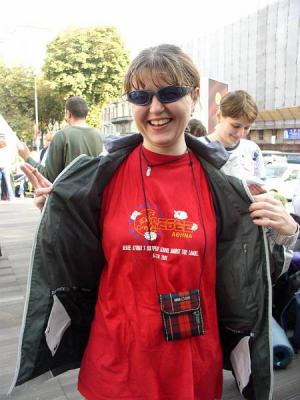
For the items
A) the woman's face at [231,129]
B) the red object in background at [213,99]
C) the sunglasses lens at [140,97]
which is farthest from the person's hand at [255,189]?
the red object in background at [213,99]

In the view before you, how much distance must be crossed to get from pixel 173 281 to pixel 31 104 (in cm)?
4013

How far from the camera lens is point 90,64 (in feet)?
96.3

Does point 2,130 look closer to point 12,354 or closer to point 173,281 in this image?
point 173,281

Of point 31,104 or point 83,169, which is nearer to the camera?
point 83,169

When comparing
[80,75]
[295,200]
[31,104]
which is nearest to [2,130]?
[295,200]

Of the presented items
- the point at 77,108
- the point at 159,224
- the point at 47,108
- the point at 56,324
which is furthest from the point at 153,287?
the point at 47,108

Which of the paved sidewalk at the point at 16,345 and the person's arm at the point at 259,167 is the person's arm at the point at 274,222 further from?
the person's arm at the point at 259,167

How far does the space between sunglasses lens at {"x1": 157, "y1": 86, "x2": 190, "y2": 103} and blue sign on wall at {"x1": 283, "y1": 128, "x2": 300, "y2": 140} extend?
134 ft

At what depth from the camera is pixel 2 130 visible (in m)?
2.14

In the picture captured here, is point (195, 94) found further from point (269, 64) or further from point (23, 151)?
point (269, 64)

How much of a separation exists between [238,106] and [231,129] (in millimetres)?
154

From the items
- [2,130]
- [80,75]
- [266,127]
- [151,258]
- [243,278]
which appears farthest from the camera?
[266,127]

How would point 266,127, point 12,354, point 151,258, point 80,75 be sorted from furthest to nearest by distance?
1. point 266,127
2. point 80,75
3. point 12,354
4. point 151,258

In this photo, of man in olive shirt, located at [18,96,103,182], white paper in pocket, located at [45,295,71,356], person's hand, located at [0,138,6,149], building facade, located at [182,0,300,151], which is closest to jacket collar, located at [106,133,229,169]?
white paper in pocket, located at [45,295,71,356]
